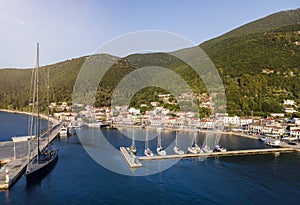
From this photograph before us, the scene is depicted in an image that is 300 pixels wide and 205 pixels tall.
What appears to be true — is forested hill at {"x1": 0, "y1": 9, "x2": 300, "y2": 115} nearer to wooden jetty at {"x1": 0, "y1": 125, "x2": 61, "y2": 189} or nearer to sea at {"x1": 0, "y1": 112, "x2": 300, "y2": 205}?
sea at {"x1": 0, "y1": 112, "x2": 300, "y2": 205}

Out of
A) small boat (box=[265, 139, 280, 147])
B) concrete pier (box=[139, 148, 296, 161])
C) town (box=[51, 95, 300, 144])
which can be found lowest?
concrete pier (box=[139, 148, 296, 161])

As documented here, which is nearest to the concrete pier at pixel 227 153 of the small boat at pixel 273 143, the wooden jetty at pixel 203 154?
the wooden jetty at pixel 203 154

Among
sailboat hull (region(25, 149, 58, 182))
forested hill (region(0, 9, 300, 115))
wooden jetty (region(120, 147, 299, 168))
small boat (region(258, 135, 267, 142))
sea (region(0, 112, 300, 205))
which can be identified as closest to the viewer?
sea (region(0, 112, 300, 205))

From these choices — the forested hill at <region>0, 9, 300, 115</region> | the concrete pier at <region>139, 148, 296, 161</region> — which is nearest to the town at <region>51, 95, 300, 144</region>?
the forested hill at <region>0, 9, 300, 115</region>

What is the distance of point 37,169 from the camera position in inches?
334

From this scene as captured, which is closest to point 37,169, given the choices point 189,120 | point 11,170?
point 11,170

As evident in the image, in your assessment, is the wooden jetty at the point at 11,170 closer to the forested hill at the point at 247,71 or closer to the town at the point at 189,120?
the town at the point at 189,120

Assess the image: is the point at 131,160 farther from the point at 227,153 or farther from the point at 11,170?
the point at 227,153

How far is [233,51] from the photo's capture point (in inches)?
1202

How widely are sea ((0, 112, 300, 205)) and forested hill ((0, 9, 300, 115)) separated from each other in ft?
Answer: 39.8

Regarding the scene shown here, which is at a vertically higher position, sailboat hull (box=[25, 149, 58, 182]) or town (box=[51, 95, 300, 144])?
town (box=[51, 95, 300, 144])

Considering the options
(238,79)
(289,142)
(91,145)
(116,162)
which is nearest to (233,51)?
(238,79)

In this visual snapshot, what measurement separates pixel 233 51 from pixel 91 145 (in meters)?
22.1

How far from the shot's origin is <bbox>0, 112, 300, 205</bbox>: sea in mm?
6984
